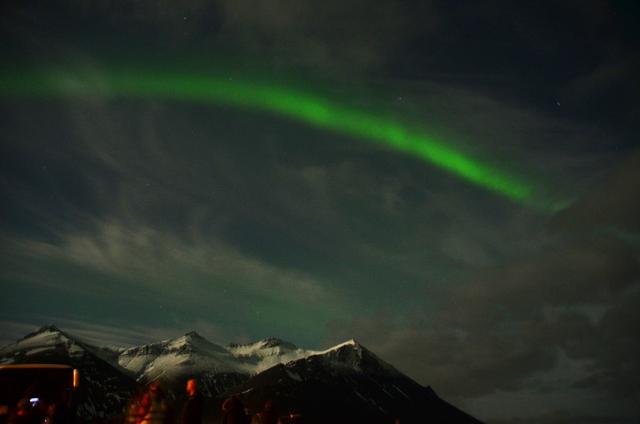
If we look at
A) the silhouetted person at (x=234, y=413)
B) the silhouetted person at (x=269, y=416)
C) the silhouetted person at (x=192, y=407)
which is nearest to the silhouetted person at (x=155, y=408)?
the silhouetted person at (x=192, y=407)

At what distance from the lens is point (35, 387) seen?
17281 mm

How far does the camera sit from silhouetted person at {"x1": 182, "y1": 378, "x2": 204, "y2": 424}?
13.2m

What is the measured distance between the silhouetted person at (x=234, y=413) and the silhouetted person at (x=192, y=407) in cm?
165

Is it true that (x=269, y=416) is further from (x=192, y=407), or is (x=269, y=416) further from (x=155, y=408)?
(x=155, y=408)

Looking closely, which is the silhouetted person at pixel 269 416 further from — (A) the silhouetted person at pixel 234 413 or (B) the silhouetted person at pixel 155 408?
(B) the silhouetted person at pixel 155 408

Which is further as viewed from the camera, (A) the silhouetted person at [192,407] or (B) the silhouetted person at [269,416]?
(B) the silhouetted person at [269,416]

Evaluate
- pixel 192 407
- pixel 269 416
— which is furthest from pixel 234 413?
pixel 269 416

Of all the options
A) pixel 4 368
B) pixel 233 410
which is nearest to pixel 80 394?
pixel 4 368

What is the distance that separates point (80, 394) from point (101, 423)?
4.56m

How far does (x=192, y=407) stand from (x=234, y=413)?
211 cm

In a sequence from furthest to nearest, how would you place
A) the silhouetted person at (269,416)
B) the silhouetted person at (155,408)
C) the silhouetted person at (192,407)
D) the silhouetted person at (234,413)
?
the silhouetted person at (269,416)
the silhouetted person at (234,413)
the silhouetted person at (192,407)
the silhouetted person at (155,408)

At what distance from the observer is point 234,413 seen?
15102mm

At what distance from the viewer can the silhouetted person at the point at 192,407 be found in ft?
43.5

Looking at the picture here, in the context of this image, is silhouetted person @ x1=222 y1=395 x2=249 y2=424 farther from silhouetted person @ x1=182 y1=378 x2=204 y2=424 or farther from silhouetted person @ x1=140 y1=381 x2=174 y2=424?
silhouetted person @ x1=140 y1=381 x2=174 y2=424
